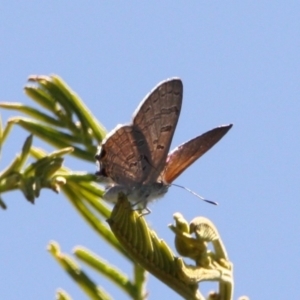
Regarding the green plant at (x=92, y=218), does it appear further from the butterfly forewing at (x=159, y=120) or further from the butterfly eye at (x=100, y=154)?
the butterfly forewing at (x=159, y=120)

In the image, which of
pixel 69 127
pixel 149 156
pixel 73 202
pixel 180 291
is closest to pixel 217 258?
pixel 180 291

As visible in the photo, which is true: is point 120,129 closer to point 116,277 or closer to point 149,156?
point 149,156

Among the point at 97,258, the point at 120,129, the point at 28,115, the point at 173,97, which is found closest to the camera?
the point at 97,258

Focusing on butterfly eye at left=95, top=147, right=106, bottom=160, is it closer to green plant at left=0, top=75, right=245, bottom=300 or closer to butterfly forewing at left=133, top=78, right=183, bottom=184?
green plant at left=0, top=75, right=245, bottom=300

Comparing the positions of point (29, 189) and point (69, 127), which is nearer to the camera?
point (29, 189)

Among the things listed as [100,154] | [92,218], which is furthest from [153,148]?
[92,218]

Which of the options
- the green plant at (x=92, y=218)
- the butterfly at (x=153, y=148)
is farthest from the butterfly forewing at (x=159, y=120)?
the green plant at (x=92, y=218)

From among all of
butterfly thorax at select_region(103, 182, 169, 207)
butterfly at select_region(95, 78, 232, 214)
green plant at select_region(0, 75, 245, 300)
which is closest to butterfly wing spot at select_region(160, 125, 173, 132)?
butterfly at select_region(95, 78, 232, 214)

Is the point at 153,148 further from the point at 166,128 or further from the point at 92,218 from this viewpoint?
the point at 92,218
